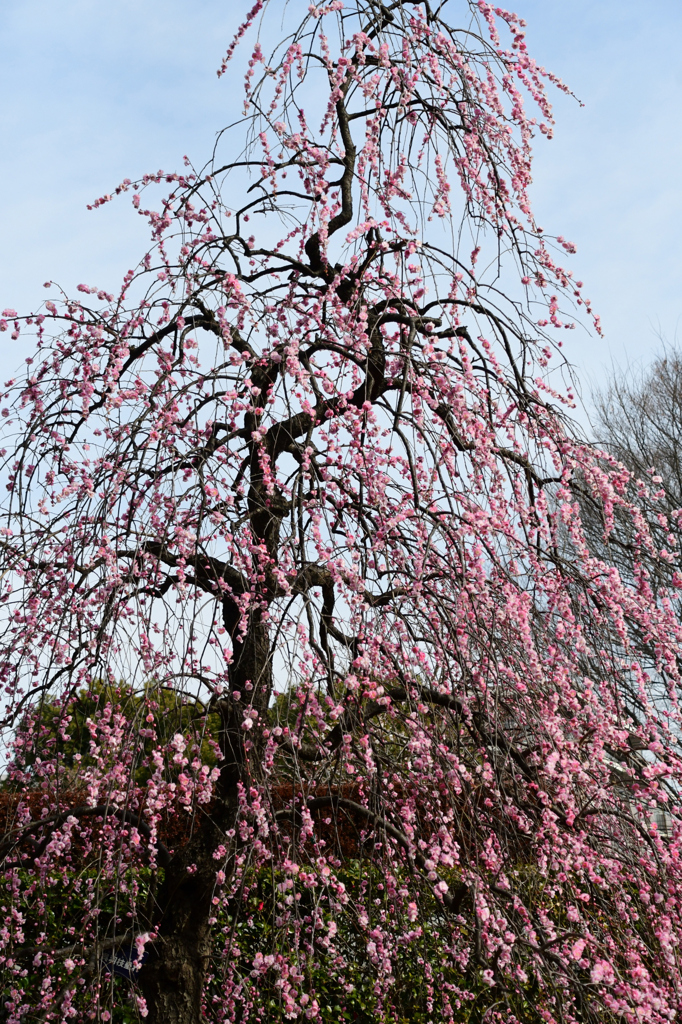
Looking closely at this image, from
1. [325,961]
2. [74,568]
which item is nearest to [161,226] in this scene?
[74,568]

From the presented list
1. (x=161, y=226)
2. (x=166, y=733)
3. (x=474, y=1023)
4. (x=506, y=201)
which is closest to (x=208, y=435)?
(x=161, y=226)

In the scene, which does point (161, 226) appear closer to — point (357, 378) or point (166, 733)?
point (357, 378)

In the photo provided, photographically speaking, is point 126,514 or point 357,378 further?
point 357,378

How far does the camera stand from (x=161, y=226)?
3.52 m

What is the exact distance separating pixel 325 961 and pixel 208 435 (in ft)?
10.4

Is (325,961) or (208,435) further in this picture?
(325,961)

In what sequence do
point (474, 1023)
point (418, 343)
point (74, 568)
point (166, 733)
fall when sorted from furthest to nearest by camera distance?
point (474, 1023), point (418, 343), point (74, 568), point (166, 733)

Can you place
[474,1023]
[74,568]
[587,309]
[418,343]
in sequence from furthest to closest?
[474,1023] < [587,309] < [418,343] < [74,568]

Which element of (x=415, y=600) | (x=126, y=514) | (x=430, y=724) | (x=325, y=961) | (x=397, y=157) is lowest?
(x=325, y=961)

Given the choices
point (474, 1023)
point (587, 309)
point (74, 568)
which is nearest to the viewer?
point (74, 568)

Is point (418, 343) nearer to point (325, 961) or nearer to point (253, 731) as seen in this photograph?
point (253, 731)

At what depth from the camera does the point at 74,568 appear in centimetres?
285

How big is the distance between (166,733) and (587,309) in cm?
224

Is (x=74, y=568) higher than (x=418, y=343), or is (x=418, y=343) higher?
(x=418, y=343)
